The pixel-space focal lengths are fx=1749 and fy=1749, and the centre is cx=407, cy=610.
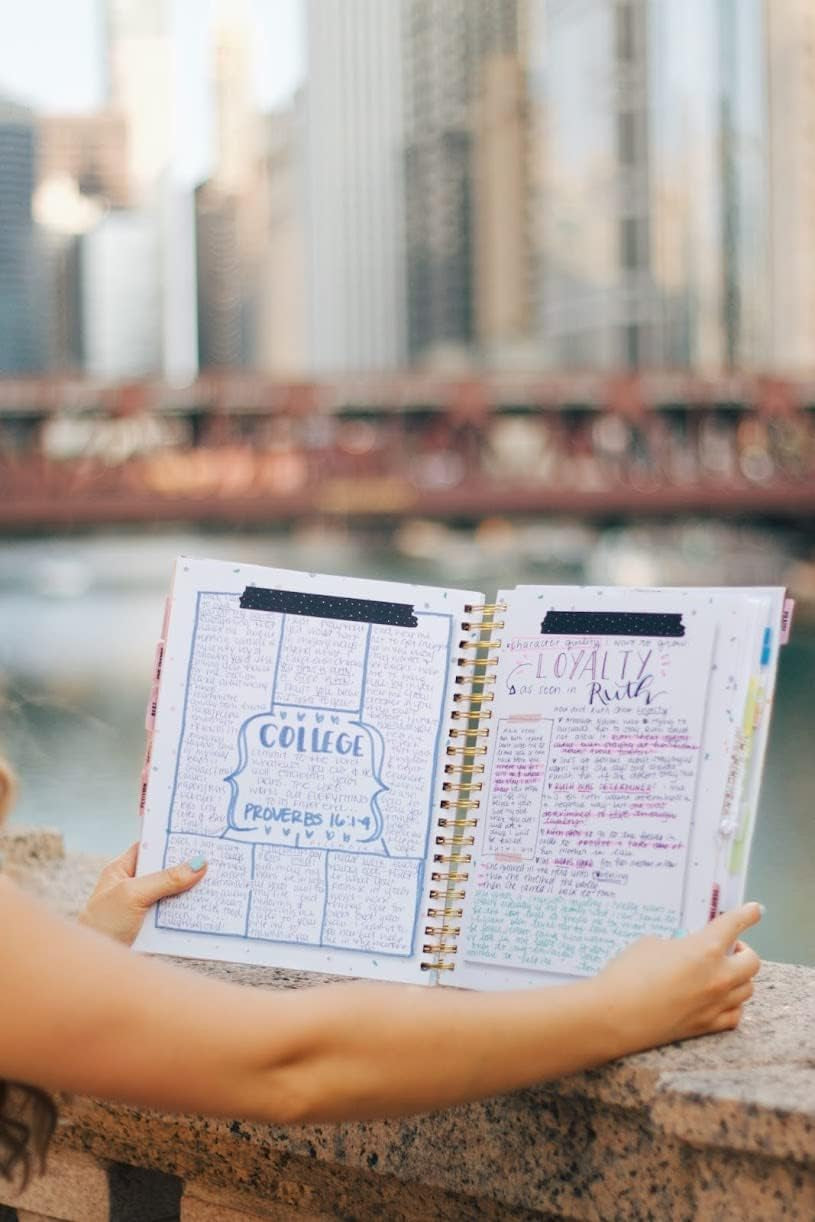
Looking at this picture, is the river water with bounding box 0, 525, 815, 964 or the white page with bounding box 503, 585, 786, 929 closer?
the white page with bounding box 503, 585, 786, 929

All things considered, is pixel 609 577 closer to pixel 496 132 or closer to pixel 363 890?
pixel 363 890

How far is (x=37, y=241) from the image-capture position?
336 feet

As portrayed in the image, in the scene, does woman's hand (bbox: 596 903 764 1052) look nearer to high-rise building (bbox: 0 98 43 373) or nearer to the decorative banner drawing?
the decorative banner drawing

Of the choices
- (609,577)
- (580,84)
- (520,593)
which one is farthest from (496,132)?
(520,593)

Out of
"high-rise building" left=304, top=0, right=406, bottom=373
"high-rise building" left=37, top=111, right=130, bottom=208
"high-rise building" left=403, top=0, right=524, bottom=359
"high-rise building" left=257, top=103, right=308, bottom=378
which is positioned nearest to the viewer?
"high-rise building" left=37, top=111, right=130, bottom=208

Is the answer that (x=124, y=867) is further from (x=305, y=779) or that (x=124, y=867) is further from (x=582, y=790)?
(x=582, y=790)

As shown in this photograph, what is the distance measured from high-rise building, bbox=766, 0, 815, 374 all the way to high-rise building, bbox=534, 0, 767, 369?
1.53 meters

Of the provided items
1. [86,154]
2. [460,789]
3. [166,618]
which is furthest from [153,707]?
[86,154]

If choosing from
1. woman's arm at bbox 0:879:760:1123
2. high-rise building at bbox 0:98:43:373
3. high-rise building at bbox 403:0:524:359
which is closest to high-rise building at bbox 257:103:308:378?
high-rise building at bbox 403:0:524:359

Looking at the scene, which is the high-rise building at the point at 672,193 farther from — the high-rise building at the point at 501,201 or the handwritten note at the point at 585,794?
the handwritten note at the point at 585,794

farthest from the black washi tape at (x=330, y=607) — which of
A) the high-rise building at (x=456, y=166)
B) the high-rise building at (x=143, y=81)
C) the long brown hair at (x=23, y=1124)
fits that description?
the high-rise building at (x=456, y=166)

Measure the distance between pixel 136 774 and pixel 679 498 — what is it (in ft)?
66.6

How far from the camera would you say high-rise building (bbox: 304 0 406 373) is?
13600 cm

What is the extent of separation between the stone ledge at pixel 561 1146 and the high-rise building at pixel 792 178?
83.6m
